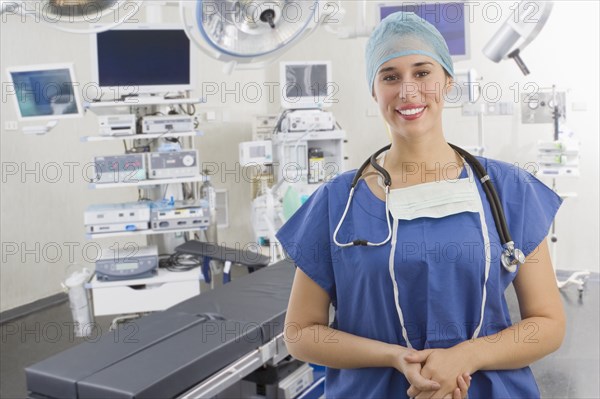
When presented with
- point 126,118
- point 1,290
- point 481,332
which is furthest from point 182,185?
point 481,332

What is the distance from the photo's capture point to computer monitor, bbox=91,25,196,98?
335 cm

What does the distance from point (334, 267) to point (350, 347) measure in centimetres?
14

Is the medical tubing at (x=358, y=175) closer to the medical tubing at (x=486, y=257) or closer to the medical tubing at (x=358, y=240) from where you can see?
the medical tubing at (x=358, y=240)

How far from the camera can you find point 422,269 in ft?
3.27

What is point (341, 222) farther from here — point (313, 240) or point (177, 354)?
point (177, 354)

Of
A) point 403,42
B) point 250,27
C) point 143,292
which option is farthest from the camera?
point 143,292

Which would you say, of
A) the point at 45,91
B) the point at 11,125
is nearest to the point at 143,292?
the point at 45,91

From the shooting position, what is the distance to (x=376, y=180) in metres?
1.10

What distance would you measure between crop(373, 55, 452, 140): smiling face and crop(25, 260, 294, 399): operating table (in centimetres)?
96

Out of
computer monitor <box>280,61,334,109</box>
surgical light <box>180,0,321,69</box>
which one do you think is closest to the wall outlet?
computer monitor <box>280,61,334,109</box>

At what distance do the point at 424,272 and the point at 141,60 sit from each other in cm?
284

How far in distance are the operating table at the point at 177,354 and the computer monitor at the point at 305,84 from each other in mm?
2211

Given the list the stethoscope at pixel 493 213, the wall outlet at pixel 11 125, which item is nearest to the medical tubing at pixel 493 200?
the stethoscope at pixel 493 213

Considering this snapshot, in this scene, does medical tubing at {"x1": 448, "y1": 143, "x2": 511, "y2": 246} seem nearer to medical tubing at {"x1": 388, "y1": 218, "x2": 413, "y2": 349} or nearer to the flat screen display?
medical tubing at {"x1": 388, "y1": 218, "x2": 413, "y2": 349}
